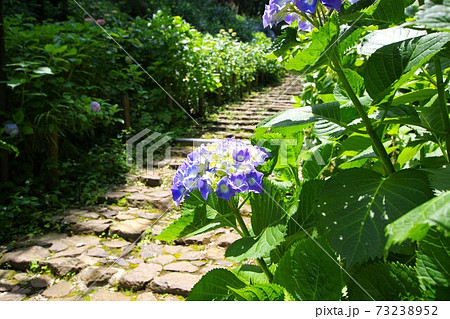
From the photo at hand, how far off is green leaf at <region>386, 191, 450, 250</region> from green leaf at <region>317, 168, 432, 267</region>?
137 millimetres

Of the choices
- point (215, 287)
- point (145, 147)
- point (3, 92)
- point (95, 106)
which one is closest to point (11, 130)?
point (3, 92)

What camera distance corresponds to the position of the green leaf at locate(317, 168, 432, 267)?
52cm

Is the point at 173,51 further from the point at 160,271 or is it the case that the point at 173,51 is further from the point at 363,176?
the point at 363,176

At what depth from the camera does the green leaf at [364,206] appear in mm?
521

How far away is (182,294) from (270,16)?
136 centimetres

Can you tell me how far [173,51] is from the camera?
508cm

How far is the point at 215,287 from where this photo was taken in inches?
28.3

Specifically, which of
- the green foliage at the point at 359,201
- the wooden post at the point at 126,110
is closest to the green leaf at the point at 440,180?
the green foliage at the point at 359,201

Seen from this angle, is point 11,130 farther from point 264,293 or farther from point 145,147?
point 264,293

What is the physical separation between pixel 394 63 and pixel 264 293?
0.43m

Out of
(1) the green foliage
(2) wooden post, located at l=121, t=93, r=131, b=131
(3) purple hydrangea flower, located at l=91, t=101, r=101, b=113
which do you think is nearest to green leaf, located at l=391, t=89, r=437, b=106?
(1) the green foliage

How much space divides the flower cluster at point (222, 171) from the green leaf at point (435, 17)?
1.28 feet

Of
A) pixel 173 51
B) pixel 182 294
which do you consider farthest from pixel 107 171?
pixel 173 51

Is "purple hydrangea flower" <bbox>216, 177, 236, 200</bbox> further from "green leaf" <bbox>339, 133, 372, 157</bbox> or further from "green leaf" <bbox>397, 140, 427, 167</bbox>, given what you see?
"green leaf" <bbox>397, 140, 427, 167</bbox>
